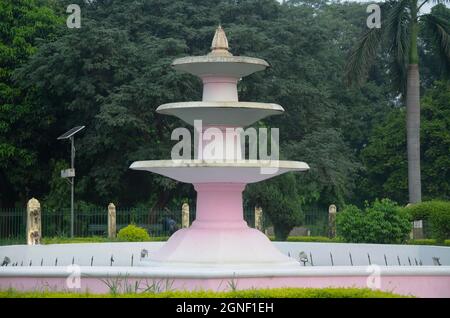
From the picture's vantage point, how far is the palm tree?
111 feet

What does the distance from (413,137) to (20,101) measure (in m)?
16.3

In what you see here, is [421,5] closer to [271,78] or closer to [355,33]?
[271,78]

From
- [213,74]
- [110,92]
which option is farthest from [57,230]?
[213,74]

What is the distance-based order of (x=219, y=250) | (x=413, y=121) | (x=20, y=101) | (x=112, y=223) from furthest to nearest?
1. (x=20, y=101)
2. (x=413, y=121)
3. (x=112, y=223)
4. (x=219, y=250)

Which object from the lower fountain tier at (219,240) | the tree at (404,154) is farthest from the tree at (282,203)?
the tree at (404,154)

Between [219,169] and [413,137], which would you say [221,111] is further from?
[413,137]

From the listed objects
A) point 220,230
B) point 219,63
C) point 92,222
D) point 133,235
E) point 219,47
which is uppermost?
point 219,47

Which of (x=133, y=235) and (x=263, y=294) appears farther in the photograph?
(x=133, y=235)

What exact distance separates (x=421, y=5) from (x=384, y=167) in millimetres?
11041

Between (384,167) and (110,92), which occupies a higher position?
(110,92)

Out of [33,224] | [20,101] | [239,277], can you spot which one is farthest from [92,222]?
[239,277]

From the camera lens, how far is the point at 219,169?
16547 millimetres

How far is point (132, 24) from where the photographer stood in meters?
39.6

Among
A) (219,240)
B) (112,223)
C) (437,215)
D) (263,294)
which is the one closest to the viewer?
(263,294)
